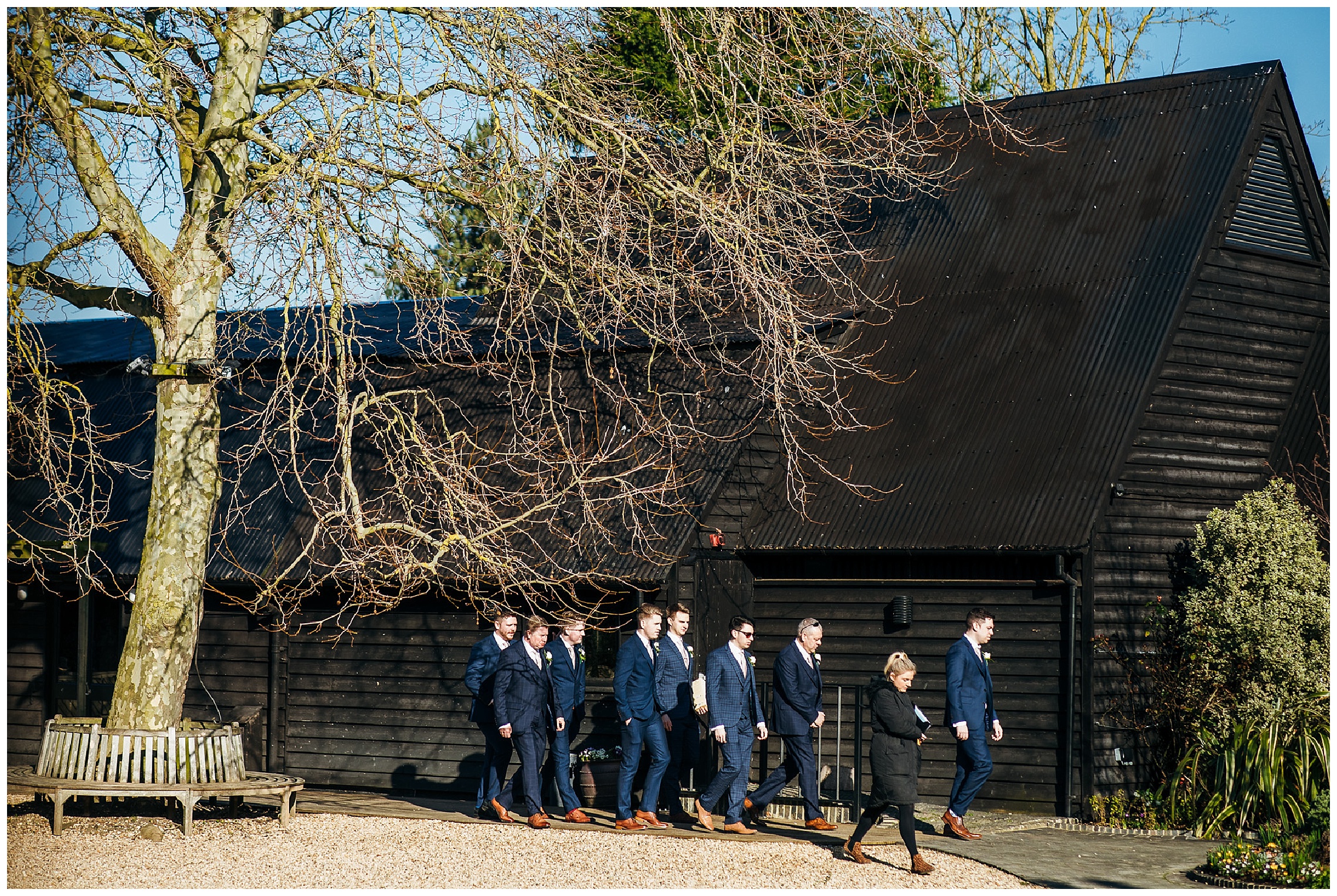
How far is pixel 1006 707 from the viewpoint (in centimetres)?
1282

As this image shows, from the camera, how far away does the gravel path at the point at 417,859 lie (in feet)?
30.6

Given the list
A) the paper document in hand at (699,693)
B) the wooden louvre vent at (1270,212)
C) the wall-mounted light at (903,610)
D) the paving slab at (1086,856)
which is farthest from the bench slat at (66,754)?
the wooden louvre vent at (1270,212)

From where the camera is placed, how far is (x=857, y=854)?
10.0 m

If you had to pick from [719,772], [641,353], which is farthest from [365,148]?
[719,772]

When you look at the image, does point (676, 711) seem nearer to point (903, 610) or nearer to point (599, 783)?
point (599, 783)

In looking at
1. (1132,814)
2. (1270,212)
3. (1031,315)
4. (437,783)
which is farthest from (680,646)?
(1270,212)

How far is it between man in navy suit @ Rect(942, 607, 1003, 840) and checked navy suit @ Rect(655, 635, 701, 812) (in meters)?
2.23

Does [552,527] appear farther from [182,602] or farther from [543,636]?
[182,602]

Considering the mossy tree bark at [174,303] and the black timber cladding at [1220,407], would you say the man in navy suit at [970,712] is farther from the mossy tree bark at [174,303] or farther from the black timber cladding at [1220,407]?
the mossy tree bark at [174,303]

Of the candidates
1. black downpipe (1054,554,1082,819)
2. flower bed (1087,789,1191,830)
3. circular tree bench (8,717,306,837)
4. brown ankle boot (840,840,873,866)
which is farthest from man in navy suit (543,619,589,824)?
flower bed (1087,789,1191,830)

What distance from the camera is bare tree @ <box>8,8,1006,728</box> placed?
11477 millimetres

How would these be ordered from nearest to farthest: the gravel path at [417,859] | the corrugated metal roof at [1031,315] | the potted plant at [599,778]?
the gravel path at [417,859] → the potted plant at [599,778] → the corrugated metal roof at [1031,315]

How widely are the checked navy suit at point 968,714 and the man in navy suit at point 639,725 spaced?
2.44 m

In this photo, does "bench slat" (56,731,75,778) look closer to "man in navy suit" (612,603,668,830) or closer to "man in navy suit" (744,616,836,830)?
"man in navy suit" (612,603,668,830)
